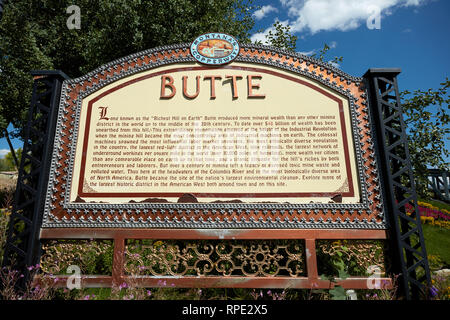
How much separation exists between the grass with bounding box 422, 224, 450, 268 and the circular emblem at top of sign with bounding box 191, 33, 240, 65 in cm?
676

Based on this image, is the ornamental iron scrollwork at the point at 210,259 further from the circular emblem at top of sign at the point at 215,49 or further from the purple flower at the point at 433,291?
the circular emblem at top of sign at the point at 215,49

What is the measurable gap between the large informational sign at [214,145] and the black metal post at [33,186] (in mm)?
143

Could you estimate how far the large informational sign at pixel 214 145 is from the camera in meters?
4.02

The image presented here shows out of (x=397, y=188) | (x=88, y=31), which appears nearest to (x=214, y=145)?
(x=397, y=188)

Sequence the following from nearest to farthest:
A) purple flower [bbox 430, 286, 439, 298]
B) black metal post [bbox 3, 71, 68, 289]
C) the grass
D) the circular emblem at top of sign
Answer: purple flower [bbox 430, 286, 439, 298], black metal post [bbox 3, 71, 68, 289], the circular emblem at top of sign, the grass

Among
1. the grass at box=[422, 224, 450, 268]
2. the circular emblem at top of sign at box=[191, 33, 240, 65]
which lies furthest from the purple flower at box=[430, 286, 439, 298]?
the circular emblem at top of sign at box=[191, 33, 240, 65]

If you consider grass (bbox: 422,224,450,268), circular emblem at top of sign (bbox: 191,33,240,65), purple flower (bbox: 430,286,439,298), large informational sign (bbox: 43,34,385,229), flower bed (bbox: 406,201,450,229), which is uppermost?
circular emblem at top of sign (bbox: 191,33,240,65)

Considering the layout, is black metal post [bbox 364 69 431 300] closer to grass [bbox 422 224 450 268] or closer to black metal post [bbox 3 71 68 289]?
grass [bbox 422 224 450 268]

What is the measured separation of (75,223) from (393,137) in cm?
562

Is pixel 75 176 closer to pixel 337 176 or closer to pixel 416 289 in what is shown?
pixel 337 176

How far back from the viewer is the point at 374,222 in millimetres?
3926

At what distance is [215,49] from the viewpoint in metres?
4.74

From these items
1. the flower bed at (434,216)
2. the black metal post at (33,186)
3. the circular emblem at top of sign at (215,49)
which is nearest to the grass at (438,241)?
the flower bed at (434,216)

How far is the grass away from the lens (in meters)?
6.08
